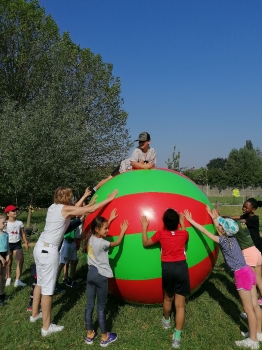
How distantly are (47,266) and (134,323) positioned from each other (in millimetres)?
1542

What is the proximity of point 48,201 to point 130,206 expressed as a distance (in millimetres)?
23570

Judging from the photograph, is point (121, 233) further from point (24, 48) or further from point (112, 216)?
point (24, 48)

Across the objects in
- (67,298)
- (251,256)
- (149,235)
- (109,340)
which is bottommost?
(67,298)

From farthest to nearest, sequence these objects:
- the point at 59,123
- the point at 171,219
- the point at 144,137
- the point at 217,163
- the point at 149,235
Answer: the point at 217,163 < the point at 59,123 < the point at 144,137 < the point at 149,235 < the point at 171,219

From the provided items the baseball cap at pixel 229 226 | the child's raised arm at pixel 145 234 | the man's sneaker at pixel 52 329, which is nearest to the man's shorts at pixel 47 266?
the man's sneaker at pixel 52 329

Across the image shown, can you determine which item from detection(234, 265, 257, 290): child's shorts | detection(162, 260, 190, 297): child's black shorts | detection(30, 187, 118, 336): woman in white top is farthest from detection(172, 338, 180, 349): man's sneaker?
detection(30, 187, 118, 336): woman in white top

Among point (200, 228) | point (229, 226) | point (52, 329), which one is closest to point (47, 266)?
point (52, 329)

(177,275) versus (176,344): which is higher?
(177,275)

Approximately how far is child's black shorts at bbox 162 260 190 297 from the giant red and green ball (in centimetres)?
24

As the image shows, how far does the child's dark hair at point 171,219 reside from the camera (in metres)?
4.27

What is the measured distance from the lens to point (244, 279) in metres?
4.27

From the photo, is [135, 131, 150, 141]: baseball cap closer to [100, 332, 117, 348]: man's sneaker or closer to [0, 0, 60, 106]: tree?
[100, 332, 117, 348]: man's sneaker

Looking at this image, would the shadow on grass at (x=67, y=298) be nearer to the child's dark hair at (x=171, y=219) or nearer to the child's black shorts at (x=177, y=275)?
the child's black shorts at (x=177, y=275)

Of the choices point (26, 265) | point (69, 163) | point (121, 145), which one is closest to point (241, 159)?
point (121, 145)
